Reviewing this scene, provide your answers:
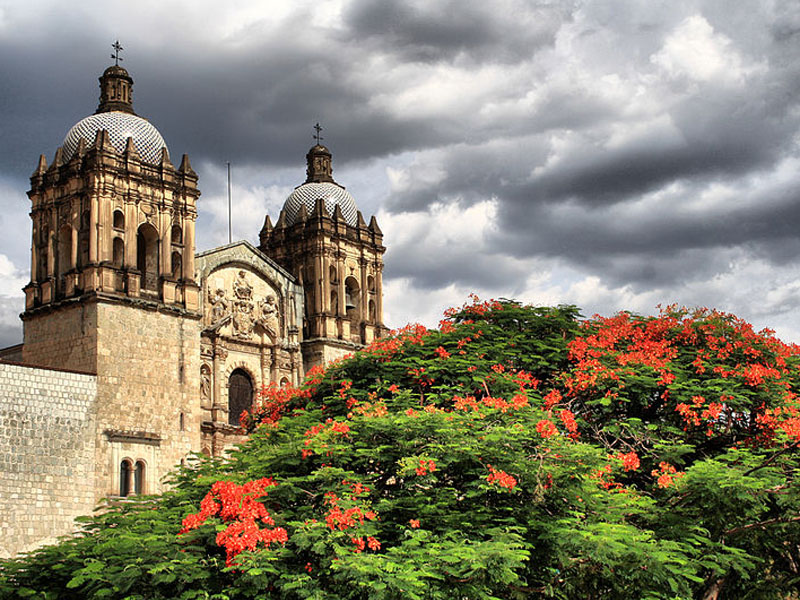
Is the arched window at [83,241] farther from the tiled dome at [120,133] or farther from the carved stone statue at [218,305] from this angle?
the carved stone statue at [218,305]

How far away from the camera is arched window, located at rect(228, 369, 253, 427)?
30.9m

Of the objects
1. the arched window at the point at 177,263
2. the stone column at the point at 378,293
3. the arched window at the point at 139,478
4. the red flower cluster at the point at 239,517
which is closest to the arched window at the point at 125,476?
the arched window at the point at 139,478

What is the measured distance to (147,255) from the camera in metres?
28.8

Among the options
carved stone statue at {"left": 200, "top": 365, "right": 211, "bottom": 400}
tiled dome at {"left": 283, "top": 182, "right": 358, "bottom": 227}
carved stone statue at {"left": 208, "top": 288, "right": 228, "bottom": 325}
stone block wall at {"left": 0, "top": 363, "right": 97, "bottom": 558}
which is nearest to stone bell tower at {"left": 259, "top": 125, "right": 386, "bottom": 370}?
tiled dome at {"left": 283, "top": 182, "right": 358, "bottom": 227}

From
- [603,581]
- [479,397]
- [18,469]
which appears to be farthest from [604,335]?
[18,469]

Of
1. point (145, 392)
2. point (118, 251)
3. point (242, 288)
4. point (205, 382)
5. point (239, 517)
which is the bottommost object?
point (239, 517)

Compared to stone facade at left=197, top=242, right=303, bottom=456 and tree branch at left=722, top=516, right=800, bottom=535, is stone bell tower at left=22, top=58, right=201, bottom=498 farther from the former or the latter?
tree branch at left=722, top=516, right=800, bottom=535

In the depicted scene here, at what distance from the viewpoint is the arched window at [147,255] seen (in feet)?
93.0

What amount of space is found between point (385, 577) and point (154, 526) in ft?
13.6

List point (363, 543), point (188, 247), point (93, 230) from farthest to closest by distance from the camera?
1. point (188, 247)
2. point (93, 230)
3. point (363, 543)

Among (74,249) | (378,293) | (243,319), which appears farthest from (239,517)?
(378,293)

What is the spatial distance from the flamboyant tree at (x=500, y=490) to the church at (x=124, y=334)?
920 cm

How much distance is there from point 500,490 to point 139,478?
16.0 metres

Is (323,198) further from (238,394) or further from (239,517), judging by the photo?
(239,517)
